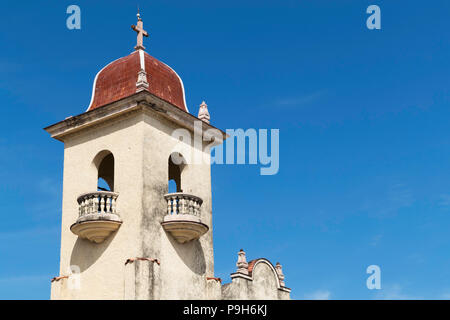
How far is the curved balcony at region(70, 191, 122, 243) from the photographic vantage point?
24.9 meters

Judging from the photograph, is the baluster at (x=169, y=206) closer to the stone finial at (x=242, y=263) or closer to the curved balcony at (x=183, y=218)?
the curved balcony at (x=183, y=218)

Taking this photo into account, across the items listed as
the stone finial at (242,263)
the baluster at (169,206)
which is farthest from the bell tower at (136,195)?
the stone finial at (242,263)

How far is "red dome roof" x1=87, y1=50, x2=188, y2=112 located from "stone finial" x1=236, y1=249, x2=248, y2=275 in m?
5.96

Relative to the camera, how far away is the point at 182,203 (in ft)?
84.5

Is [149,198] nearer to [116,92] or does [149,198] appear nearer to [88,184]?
[88,184]

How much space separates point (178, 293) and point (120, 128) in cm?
622

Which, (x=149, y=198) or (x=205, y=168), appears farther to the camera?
(x=205, y=168)

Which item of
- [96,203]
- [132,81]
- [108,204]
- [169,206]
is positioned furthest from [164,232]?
[132,81]

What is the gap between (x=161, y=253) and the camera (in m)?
25.1

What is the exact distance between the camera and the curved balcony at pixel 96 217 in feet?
81.6

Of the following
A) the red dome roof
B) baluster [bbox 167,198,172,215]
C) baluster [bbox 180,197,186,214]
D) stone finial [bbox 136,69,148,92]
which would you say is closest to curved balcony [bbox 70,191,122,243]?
baluster [bbox 167,198,172,215]

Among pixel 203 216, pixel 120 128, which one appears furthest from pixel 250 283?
pixel 120 128

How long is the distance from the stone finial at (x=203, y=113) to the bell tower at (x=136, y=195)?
1.7 inches
